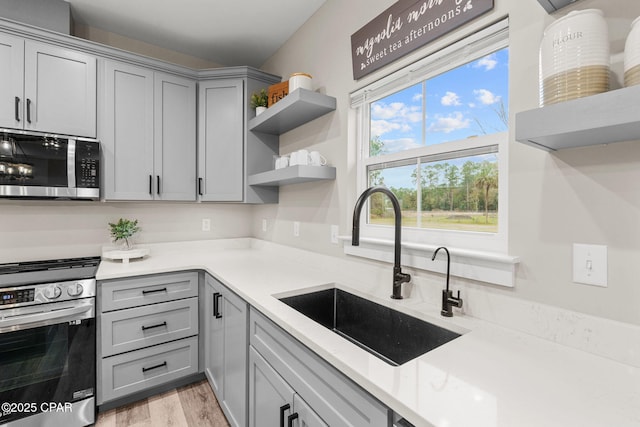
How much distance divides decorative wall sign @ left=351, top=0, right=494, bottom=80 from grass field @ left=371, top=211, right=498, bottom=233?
30.6 inches

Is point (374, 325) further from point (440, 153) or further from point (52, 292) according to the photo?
point (52, 292)

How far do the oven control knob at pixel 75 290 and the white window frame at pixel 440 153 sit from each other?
5.10 ft

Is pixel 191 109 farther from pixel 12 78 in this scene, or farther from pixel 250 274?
pixel 250 274

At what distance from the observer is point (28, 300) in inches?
62.9

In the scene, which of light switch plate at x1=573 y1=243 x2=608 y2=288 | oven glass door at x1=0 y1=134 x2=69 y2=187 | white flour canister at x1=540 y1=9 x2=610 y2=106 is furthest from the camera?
oven glass door at x1=0 y1=134 x2=69 y2=187

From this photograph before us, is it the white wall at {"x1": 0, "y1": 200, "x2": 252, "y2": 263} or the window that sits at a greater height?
the window

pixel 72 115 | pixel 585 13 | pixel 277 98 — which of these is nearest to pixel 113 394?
pixel 72 115

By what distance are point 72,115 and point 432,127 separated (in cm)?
228

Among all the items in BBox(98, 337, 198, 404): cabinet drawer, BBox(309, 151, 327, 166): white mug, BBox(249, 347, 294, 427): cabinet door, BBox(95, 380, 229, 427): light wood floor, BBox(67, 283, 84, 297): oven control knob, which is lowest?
BBox(95, 380, 229, 427): light wood floor

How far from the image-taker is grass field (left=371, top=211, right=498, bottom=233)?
123cm

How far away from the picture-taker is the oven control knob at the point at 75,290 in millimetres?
1705

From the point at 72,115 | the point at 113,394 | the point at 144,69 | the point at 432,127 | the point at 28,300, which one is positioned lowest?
the point at 113,394

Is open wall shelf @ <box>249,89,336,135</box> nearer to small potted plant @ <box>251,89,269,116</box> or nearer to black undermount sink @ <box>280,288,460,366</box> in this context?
small potted plant @ <box>251,89,269,116</box>

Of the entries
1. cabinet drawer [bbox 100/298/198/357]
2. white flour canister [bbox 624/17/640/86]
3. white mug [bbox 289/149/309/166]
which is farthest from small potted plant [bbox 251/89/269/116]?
white flour canister [bbox 624/17/640/86]
